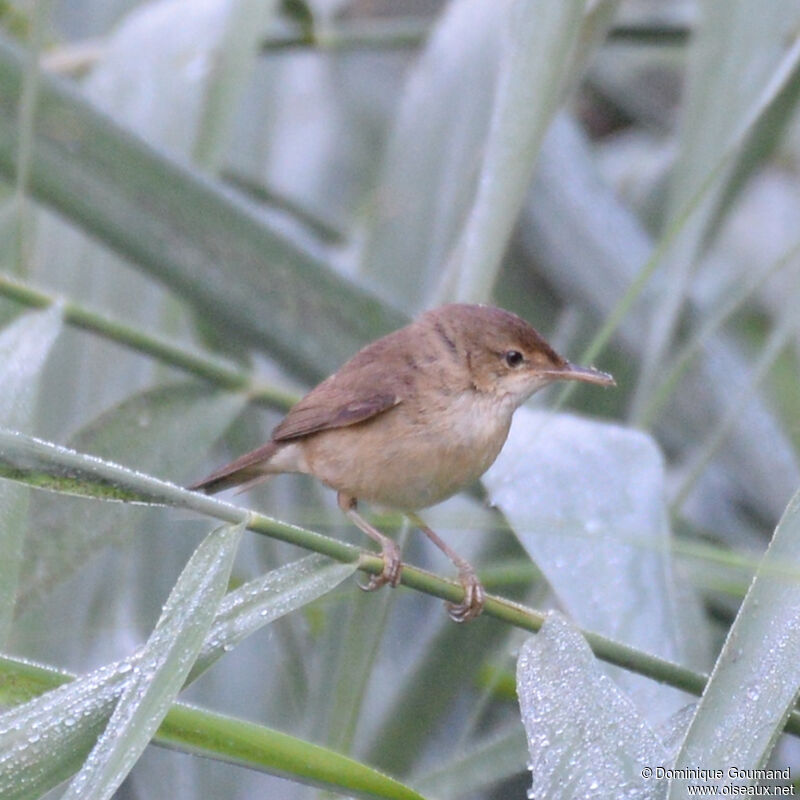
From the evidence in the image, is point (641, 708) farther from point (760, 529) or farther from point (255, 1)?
point (255, 1)

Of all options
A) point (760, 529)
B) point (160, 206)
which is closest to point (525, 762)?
point (160, 206)

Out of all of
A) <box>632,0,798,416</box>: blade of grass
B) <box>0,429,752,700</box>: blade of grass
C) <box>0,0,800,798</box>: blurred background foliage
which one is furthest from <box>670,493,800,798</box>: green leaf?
<box>632,0,798,416</box>: blade of grass

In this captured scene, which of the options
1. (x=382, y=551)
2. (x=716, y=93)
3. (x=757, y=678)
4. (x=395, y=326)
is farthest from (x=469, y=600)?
(x=716, y=93)

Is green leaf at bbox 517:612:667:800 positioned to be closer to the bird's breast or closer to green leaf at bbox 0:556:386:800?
green leaf at bbox 0:556:386:800

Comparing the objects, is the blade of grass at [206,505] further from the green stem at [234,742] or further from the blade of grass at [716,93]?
the blade of grass at [716,93]

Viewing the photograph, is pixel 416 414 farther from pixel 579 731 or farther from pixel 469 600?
pixel 579 731

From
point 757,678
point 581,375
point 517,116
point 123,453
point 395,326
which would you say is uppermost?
point 517,116
